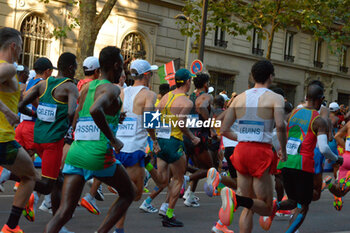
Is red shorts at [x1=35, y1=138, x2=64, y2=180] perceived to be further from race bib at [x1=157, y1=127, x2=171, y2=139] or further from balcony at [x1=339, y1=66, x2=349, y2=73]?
A: balcony at [x1=339, y1=66, x2=349, y2=73]

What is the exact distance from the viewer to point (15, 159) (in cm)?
499

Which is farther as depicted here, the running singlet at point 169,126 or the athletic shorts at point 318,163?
the running singlet at point 169,126

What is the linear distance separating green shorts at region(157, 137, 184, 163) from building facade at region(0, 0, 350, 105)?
39.2ft

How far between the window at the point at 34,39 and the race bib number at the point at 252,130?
52.1 feet

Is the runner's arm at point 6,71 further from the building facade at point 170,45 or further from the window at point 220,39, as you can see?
the window at point 220,39

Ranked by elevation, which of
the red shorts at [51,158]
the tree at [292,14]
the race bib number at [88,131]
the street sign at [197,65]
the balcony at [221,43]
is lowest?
the red shorts at [51,158]

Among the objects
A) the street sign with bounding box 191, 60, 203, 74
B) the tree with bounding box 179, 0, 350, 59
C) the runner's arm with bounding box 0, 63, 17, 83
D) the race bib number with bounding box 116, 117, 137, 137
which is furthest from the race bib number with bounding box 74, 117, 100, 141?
the tree with bounding box 179, 0, 350, 59

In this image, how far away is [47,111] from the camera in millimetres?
6219

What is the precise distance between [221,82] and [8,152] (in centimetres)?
2444

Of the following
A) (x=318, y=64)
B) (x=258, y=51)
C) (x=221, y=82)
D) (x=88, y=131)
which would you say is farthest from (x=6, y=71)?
(x=318, y=64)

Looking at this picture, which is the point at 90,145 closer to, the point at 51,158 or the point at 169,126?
the point at 51,158

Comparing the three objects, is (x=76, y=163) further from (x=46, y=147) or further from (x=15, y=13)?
(x=15, y=13)

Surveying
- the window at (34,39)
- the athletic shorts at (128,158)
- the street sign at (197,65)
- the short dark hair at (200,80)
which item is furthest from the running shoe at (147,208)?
the window at (34,39)

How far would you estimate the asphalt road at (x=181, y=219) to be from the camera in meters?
6.80
